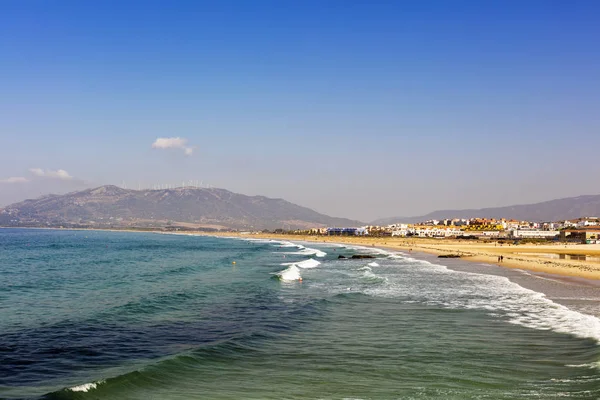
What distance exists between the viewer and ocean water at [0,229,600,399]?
504 inches

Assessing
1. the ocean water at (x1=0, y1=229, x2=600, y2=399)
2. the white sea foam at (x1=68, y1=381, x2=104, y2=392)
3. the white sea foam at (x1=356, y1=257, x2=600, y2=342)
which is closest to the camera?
the white sea foam at (x1=68, y1=381, x2=104, y2=392)

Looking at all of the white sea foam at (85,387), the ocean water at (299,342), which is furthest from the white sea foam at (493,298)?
the white sea foam at (85,387)

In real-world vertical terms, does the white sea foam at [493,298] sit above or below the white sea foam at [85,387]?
below

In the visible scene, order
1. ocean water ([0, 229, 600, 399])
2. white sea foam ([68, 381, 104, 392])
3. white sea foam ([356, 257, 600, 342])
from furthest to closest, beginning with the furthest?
white sea foam ([356, 257, 600, 342]) < ocean water ([0, 229, 600, 399]) < white sea foam ([68, 381, 104, 392])

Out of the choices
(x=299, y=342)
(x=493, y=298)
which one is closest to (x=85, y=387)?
(x=299, y=342)

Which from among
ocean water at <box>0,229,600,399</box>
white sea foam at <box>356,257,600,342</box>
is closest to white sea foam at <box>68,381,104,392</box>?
ocean water at <box>0,229,600,399</box>

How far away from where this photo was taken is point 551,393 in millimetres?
12156

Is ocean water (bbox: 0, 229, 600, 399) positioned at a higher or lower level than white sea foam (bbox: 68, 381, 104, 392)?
lower

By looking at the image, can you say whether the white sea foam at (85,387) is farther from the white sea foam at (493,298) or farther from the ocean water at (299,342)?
the white sea foam at (493,298)

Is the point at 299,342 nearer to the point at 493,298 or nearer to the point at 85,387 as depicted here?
the point at 85,387

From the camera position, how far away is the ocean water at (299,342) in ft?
42.0

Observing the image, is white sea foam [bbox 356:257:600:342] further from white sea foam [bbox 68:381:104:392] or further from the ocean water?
white sea foam [bbox 68:381:104:392]

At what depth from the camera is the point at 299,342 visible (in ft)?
59.5

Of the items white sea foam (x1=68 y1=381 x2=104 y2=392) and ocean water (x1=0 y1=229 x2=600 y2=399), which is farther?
ocean water (x1=0 y1=229 x2=600 y2=399)
